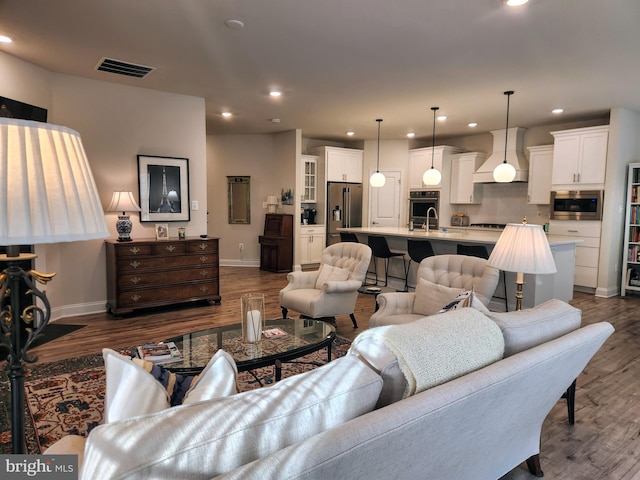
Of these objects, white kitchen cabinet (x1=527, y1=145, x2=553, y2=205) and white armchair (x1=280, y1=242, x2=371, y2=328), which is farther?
white kitchen cabinet (x1=527, y1=145, x2=553, y2=205)

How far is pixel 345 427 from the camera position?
Result: 90cm

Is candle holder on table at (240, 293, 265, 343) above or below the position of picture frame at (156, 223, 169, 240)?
below

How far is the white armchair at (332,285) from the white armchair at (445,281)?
794mm

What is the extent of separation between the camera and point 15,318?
44.4 inches

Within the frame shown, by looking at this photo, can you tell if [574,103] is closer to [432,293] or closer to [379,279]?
[379,279]

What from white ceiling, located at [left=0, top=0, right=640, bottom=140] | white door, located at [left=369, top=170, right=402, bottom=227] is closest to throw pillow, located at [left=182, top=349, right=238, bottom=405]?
white ceiling, located at [left=0, top=0, right=640, bottom=140]

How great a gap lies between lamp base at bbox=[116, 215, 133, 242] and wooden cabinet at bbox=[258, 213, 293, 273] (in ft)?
10.8

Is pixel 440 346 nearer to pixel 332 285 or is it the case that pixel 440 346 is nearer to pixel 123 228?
pixel 332 285

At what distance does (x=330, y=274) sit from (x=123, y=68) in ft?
9.92

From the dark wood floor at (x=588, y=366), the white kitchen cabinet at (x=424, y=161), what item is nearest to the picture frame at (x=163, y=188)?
the dark wood floor at (x=588, y=366)

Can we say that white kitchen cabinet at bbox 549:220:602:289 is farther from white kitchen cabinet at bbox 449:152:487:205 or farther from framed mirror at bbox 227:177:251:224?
framed mirror at bbox 227:177:251:224

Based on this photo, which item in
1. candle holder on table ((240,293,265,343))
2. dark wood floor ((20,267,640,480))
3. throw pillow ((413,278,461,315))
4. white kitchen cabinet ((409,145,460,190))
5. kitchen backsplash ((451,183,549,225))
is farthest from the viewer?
A: white kitchen cabinet ((409,145,460,190))

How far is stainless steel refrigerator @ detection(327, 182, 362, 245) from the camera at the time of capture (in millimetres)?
8336

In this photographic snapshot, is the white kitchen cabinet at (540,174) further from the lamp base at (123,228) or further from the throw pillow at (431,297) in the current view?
the lamp base at (123,228)
